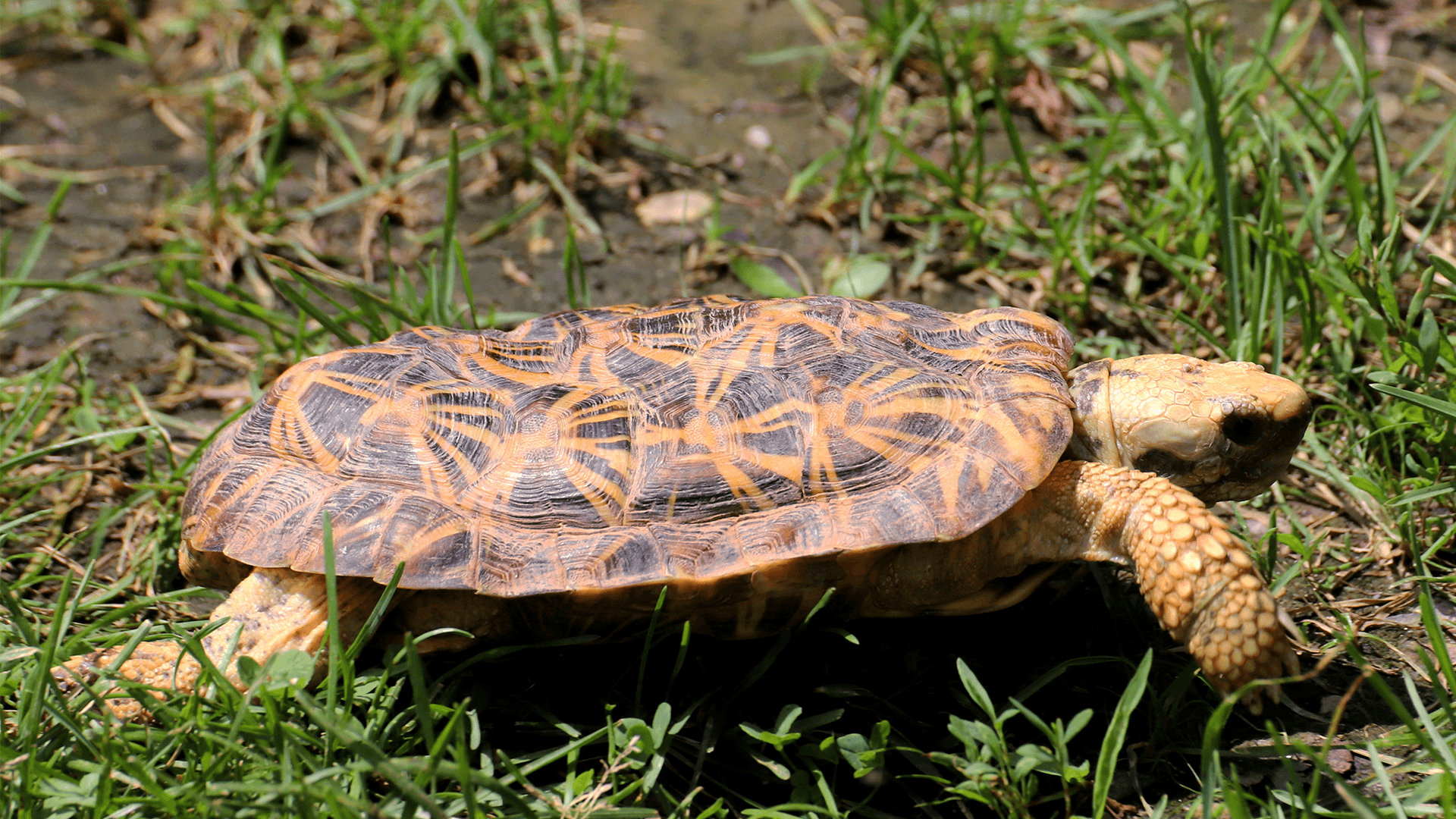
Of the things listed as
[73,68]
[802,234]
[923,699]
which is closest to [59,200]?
[73,68]

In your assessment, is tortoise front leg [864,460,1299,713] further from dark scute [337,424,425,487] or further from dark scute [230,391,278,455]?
dark scute [230,391,278,455]

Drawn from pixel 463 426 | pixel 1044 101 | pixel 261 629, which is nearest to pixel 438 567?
pixel 463 426

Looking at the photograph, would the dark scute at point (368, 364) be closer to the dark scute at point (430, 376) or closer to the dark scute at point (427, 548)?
the dark scute at point (430, 376)

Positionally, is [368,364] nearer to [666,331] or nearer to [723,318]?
[666,331]

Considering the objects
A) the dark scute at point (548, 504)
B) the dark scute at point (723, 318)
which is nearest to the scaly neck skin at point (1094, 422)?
the dark scute at point (723, 318)

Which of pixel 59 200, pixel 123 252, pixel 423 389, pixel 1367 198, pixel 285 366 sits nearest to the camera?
pixel 423 389

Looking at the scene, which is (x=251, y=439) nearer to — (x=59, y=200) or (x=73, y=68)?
(x=59, y=200)
